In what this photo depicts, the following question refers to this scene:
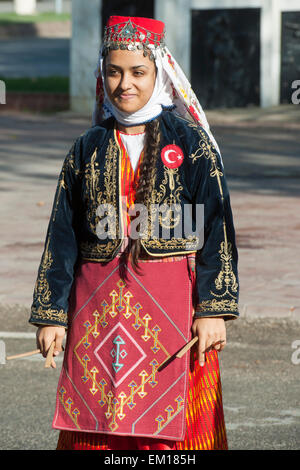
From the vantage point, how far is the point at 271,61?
2189 centimetres

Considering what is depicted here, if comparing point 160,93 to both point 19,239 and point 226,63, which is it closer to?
point 19,239

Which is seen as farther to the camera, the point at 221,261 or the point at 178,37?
the point at 178,37

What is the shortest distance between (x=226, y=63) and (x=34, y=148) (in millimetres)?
6695

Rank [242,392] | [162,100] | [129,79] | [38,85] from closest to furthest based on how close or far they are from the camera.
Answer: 1. [129,79]
2. [162,100]
3. [242,392]
4. [38,85]

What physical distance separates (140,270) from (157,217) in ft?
0.63

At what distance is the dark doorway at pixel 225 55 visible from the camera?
21.3m

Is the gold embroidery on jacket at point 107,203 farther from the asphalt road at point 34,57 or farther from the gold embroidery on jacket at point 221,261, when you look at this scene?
the asphalt road at point 34,57

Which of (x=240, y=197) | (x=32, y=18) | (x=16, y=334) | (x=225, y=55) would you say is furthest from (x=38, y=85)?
(x=32, y=18)

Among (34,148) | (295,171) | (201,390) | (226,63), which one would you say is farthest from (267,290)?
(226,63)

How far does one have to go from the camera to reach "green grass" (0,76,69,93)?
81.3 feet

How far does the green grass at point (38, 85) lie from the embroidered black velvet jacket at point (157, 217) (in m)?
20.8

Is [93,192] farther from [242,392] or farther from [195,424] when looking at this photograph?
[242,392]

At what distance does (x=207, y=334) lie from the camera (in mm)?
3621

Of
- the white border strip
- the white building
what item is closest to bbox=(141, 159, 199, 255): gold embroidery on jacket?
the white border strip
